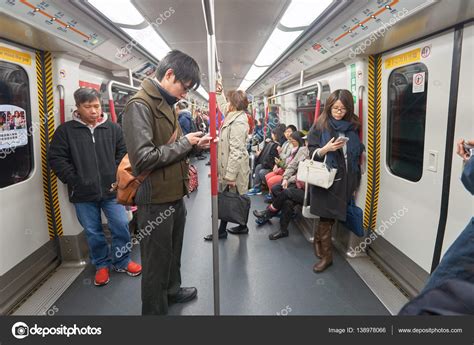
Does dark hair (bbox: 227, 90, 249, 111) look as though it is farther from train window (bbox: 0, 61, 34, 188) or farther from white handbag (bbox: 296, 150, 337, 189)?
train window (bbox: 0, 61, 34, 188)

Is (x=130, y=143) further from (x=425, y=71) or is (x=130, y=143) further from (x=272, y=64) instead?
(x=272, y=64)

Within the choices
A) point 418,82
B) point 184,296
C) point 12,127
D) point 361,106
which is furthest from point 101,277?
point 418,82

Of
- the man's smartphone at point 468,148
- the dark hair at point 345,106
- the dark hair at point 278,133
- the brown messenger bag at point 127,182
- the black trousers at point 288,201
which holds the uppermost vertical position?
the dark hair at point 345,106

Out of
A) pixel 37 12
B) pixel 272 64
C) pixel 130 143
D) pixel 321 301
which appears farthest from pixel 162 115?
pixel 272 64

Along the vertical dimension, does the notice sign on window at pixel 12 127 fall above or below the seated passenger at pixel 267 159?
above

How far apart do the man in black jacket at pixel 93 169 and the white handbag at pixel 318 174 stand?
2076 millimetres

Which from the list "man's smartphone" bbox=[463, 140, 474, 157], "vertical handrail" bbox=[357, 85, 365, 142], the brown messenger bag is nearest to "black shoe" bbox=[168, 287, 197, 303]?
the brown messenger bag

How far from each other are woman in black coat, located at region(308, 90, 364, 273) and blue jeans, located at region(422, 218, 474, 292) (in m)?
1.81

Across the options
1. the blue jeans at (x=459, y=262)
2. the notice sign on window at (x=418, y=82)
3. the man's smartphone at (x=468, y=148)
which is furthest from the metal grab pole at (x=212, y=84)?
the notice sign on window at (x=418, y=82)

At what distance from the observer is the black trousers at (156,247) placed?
6.47 ft

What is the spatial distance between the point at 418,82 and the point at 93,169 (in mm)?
3396

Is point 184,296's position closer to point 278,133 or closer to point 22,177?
point 22,177

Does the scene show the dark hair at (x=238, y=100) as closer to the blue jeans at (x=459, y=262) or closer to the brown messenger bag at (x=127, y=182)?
the brown messenger bag at (x=127, y=182)

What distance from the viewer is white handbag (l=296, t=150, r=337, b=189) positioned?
291 cm
